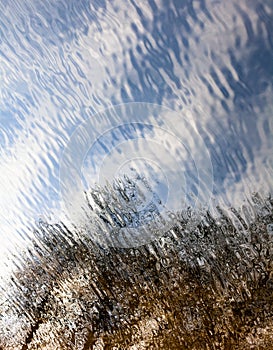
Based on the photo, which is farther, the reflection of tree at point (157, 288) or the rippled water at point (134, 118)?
the reflection of tree at point (157, 288)

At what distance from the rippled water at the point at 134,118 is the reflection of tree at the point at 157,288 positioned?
68mm

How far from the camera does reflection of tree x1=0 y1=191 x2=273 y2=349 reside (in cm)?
314

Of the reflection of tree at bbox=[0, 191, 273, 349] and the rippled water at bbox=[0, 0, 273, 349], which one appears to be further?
the reflection of tree at bbox=[0, 191, 273, 349]

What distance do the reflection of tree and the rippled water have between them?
2.7 inches

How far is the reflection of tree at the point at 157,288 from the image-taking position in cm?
314

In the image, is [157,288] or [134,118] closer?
[134,118]

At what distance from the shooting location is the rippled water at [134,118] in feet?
6.35

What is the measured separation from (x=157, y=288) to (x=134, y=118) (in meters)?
2.07

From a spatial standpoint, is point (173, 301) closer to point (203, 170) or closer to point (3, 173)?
point (203, 170)

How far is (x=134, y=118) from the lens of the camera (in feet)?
7.31

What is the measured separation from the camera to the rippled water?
1935 millimetres

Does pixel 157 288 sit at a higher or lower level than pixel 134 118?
lower

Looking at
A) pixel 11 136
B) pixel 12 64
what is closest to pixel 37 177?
pixel 11 136

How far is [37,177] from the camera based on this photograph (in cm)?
261
